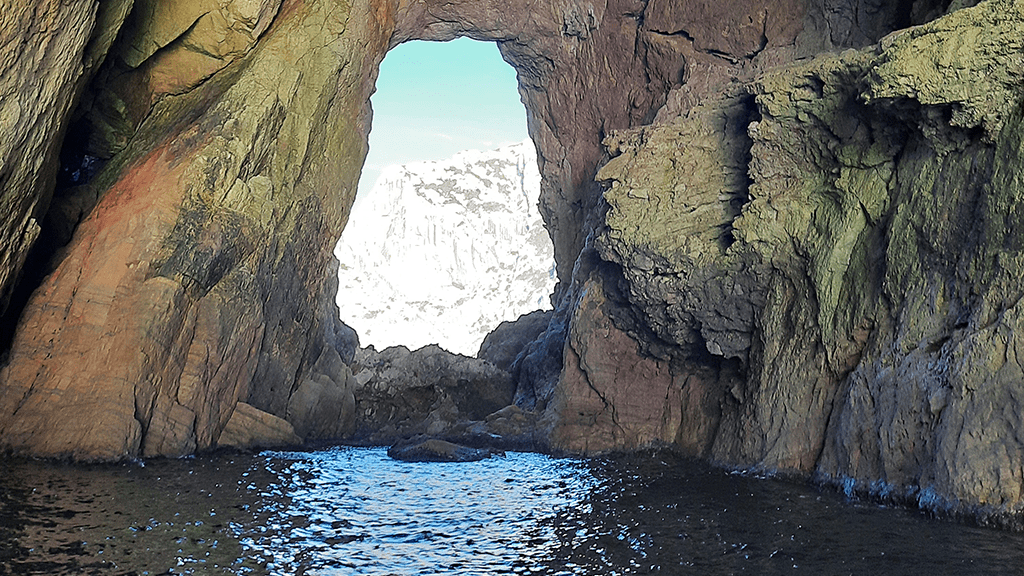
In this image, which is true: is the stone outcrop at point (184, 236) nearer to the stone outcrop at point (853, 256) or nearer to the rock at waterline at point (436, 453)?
the rock at waterline at point (436, 453)

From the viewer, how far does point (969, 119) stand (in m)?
13.8

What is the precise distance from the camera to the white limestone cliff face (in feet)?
508

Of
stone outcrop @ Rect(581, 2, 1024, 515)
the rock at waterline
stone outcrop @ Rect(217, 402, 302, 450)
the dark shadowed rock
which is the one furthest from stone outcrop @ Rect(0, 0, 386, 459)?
the dark shadowed rock

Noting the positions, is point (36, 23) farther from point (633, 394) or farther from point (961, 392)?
point (633, 394)

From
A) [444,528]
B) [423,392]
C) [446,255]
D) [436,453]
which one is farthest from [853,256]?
[446,255]

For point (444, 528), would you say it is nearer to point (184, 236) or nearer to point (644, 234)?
point (184, 236)

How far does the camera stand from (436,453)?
2234 cm

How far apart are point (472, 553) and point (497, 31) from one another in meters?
24.0

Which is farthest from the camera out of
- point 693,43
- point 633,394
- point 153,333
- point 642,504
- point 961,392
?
point 693,43

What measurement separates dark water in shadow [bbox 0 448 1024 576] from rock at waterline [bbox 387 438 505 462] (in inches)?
207

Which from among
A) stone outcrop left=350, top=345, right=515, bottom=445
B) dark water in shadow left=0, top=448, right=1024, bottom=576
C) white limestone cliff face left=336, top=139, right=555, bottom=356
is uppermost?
white limestone cliff face left=336, top=139, right=555, bottom=356

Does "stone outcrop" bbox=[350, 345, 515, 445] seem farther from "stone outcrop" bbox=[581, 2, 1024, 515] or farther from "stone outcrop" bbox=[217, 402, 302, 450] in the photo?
"stone outcrop" bbox=[581, 2, 1024, 515]

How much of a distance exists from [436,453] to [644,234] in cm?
848

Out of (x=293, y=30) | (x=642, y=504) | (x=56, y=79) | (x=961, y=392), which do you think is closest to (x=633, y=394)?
(x=642, y=504)
